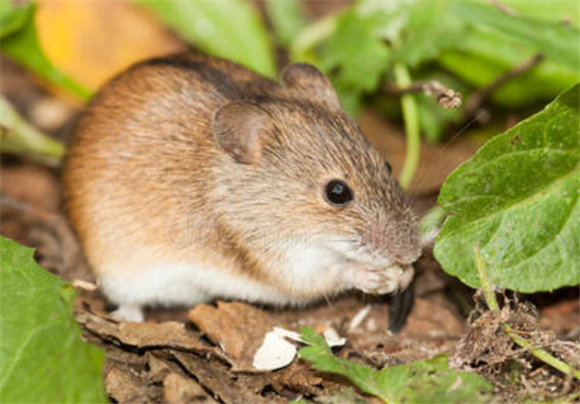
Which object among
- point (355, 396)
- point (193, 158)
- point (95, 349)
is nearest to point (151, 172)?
point (193, 158)

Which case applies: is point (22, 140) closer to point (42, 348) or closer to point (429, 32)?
point (42, 348)

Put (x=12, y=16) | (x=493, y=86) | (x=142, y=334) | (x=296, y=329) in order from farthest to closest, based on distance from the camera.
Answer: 1. (x=493, y=86)
2. (x=12, y=16)
3. (x=296, y=329)
4. (x=142, y=334)

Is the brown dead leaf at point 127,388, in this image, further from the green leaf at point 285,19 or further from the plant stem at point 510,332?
the green leaf at point 285,19

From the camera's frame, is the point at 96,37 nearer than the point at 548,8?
No

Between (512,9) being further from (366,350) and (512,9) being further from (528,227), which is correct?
(366,350)

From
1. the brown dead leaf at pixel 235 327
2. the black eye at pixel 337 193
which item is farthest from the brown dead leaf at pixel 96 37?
the black eye at pixel 337 193

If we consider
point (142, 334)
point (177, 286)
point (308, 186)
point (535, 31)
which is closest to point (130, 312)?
point (177, 286)

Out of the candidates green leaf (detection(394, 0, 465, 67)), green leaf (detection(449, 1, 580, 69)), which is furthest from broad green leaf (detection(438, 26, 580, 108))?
green leaf (detection(449, 1, 580, 69))
